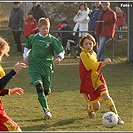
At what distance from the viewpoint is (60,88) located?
1086 cm

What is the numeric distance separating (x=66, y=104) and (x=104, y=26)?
6.24 m

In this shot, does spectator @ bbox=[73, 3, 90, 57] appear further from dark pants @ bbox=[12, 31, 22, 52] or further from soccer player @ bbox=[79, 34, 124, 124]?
soccer player @ bbox=[79, 34, 124, 124]

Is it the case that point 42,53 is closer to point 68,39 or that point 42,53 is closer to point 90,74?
point 90,74

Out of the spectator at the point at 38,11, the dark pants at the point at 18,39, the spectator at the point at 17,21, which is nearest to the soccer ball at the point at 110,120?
the spectator at the point at 38,11

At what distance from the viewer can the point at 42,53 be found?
8.20m

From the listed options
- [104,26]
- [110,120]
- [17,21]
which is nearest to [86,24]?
[104,26]

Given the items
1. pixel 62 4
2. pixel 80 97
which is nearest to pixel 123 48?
pixel 62 4

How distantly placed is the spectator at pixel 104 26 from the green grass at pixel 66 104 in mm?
1079

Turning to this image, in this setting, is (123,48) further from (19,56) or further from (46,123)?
(46,123)

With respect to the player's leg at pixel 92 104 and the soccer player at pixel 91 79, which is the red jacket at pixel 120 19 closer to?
the soccer player at pixel 91 79

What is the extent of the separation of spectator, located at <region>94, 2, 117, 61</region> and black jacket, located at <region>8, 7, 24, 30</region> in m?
4.35

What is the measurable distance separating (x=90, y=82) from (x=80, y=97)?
6.88 ft

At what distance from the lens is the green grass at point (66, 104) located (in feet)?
23.7

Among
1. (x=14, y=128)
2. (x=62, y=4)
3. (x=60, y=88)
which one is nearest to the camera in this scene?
(x=14, y=128)
